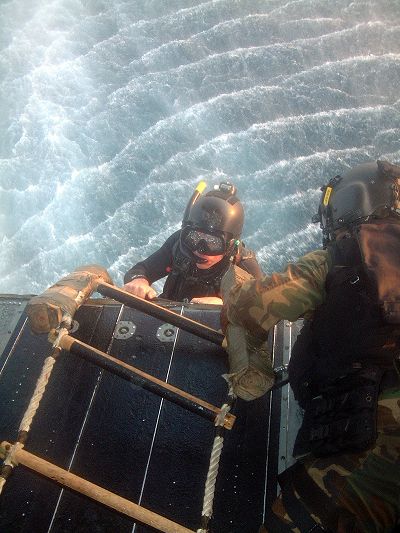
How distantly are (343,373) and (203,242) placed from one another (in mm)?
2777

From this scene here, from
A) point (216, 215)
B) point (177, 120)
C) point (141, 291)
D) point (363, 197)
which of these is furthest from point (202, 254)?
point (177, 120)

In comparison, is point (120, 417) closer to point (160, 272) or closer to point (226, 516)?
point (226, 516)

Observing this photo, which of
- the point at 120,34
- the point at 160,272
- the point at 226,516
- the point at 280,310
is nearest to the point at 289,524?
the point at 226,516

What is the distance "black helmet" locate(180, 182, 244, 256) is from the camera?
4762 mm

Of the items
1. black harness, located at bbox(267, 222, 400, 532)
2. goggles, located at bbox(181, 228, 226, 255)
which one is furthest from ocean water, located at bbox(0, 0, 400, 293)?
black harness, located at bbox(267, 222, 400, 532)

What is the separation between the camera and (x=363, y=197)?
2.73m

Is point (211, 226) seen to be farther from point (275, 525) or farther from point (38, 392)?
point (275, 525)

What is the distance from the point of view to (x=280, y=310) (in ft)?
7.55

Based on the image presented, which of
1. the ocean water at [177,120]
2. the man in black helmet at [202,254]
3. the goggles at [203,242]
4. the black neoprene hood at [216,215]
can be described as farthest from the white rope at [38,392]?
the ocean water at [177,120]

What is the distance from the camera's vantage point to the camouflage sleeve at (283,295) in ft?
7.54

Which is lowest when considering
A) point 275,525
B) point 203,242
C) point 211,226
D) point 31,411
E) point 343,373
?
point 275,525

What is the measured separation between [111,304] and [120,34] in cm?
Result: 1703

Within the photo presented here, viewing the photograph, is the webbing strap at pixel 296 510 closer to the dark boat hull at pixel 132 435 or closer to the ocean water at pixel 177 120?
the dark boat hull at pixel 132 435

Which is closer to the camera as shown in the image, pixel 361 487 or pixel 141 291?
pixel 361 487
